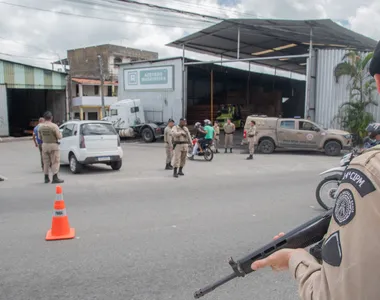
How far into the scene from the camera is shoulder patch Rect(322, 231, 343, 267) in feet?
3.34

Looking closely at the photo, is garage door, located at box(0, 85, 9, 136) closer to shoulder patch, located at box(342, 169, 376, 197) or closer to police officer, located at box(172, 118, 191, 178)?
police officer, located at box(172, 118, 191, 178)

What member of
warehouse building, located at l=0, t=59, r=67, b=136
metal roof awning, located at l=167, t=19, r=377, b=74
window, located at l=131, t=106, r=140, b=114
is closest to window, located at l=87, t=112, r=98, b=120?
warehouse building, located at l=0, t=59, r=67, b=136

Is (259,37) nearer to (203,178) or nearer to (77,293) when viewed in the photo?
(203,178)

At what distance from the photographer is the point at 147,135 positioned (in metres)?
23.8

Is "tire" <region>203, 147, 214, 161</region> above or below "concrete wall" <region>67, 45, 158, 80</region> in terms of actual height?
below

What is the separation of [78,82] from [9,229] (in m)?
39.3

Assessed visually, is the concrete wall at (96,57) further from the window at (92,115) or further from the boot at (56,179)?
the boot at (56,179)

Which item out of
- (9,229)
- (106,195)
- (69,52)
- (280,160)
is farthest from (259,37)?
(69,52)

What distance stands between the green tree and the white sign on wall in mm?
11261

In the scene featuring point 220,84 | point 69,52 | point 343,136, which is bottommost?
point 343,136

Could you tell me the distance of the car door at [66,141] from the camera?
11.5 meters

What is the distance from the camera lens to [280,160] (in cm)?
1470

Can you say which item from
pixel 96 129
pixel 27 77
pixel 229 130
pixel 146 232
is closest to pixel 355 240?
pixel 146 232

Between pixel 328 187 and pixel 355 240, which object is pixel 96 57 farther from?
pixel 355 240
